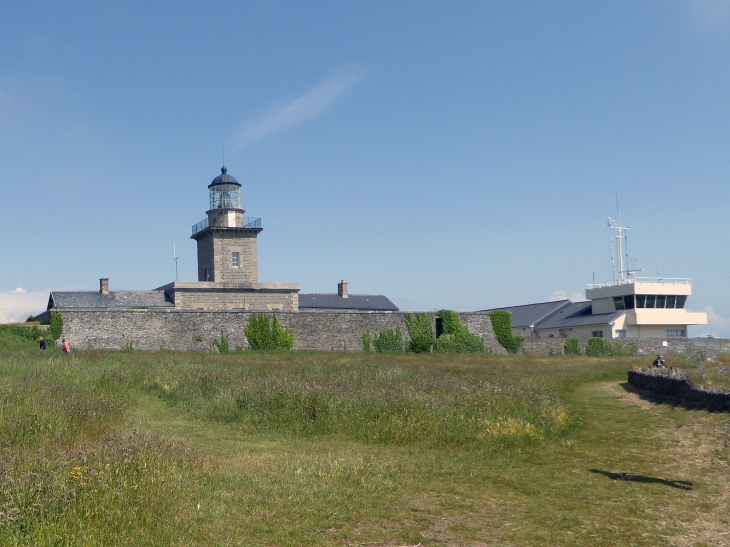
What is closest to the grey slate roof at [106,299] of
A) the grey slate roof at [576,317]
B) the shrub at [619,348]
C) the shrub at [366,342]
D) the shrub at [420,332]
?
the shrub at [366,342]

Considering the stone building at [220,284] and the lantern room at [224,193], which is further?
the lantern room at [224,193]

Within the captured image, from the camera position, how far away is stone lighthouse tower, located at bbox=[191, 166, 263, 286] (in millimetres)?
55750

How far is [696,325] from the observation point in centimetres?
5806

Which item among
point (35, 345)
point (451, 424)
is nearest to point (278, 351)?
point (35, 345)

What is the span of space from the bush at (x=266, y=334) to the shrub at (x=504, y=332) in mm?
14087

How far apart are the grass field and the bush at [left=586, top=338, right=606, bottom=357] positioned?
2811 cm

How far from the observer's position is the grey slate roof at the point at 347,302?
66875 mm

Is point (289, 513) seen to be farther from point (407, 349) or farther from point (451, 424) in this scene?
point (407, 349)

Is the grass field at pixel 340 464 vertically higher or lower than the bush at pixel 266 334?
lower

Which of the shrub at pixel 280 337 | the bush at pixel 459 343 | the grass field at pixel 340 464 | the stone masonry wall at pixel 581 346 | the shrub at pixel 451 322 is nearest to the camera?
the grass field at pixel 340 464

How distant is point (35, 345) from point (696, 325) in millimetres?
49500

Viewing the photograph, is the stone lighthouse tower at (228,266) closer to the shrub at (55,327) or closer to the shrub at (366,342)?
the shrub at (366,342)

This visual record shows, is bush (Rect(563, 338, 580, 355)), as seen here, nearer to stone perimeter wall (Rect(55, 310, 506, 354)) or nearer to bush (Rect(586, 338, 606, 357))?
bush (Rect(586, 338, 606, 357))

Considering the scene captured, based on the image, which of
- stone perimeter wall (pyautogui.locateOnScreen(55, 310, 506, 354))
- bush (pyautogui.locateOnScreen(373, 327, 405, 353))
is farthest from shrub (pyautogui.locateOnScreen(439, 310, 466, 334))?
bush (pyautogui.locateOnScreen(373, 327, 405, 353))
